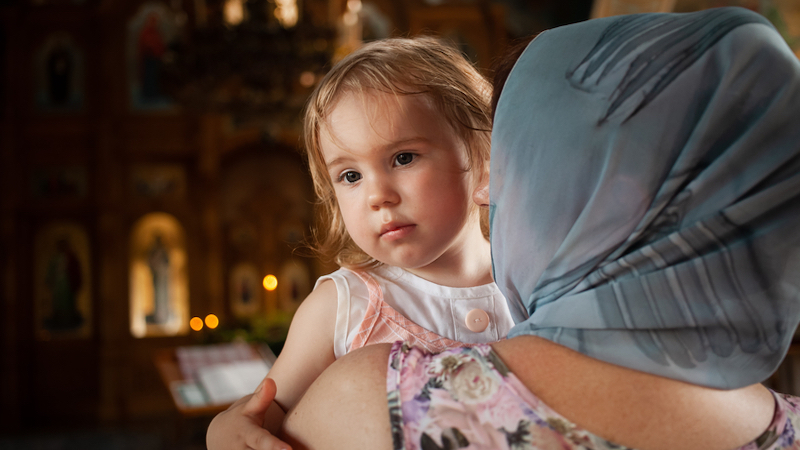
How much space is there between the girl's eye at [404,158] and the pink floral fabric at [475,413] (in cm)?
44

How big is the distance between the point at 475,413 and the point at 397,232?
441 millimetres

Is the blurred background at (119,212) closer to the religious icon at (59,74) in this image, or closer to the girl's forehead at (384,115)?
the religious icon at (59,74)

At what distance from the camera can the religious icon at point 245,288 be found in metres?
9.73

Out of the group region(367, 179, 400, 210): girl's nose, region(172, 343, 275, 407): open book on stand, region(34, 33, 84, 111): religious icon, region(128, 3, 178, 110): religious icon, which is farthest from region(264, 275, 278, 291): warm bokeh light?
region(34, 33, 84, 111): religious icon

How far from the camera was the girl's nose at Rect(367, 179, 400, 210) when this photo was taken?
42.3 inches

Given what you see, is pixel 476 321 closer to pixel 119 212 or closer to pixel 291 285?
pixel 291 285

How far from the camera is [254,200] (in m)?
9.87

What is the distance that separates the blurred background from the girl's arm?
25.8 ft

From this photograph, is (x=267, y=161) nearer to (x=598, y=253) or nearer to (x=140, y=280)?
(x=140, y=280)

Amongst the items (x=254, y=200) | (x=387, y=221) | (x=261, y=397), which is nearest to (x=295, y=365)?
(x=261, y=397)

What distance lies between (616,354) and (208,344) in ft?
22.3

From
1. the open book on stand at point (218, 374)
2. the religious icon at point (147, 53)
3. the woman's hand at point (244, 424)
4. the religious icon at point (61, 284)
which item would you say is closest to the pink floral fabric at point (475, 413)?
the woman's hand at point (244, 424)

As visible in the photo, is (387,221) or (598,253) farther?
(387,221)

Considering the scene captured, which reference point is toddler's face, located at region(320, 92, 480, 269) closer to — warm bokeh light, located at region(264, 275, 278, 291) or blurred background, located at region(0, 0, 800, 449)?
warm bokeh light, located at region(264, 275, 278, 291)
